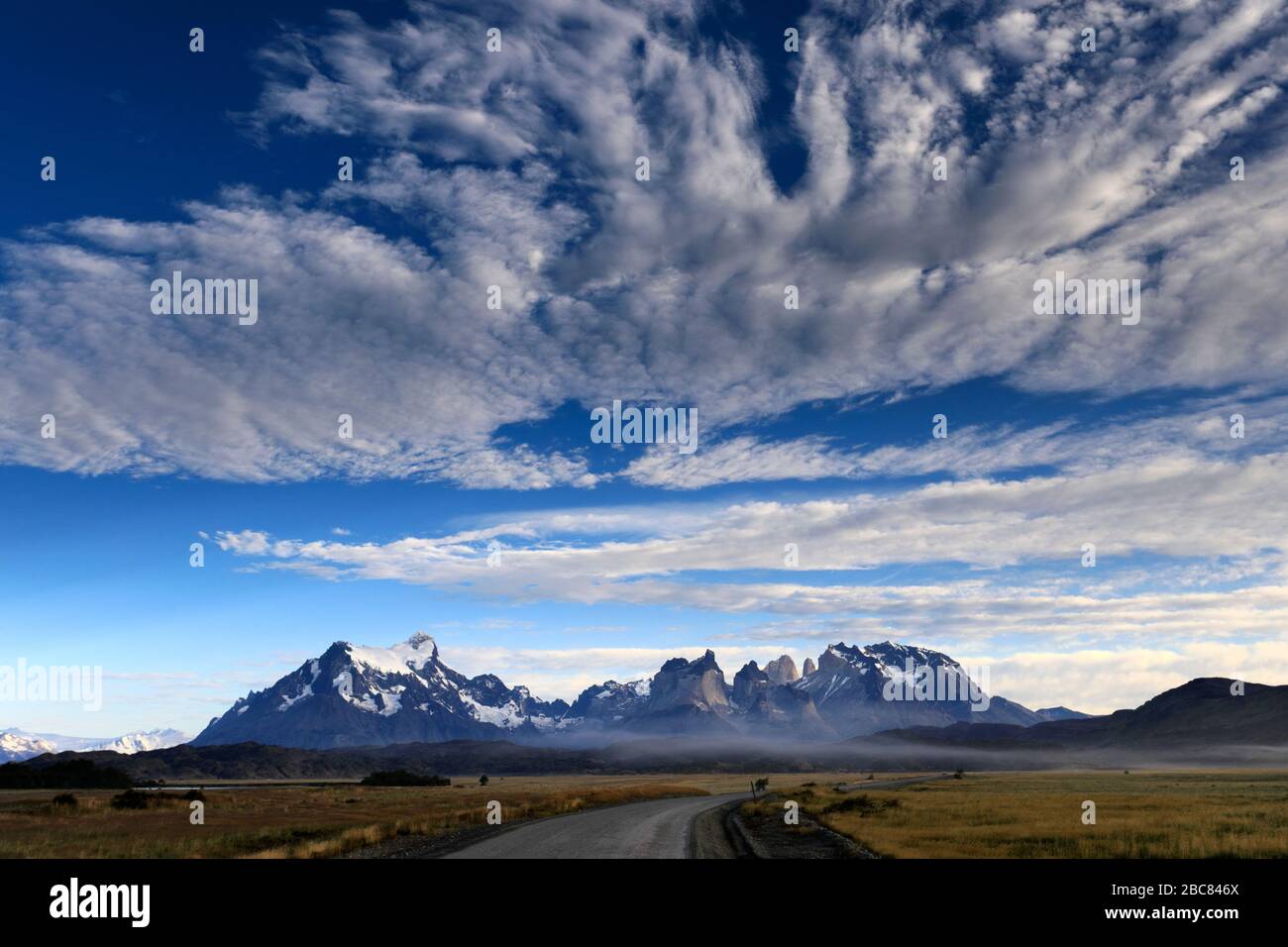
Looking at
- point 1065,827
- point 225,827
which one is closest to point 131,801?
point 225,827

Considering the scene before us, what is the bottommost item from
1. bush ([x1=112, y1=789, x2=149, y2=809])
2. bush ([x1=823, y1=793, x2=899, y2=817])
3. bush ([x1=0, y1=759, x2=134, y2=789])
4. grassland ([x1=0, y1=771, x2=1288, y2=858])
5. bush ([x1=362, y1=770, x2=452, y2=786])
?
bush ([x1=362, y1=770, x2=452, y2=786])

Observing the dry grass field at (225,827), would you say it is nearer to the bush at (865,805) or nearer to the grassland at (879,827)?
the grassland at (879,827)

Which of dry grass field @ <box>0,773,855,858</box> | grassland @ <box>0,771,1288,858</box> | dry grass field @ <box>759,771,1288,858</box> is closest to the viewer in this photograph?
dry grass field @ <box>759,771,1288,858</box>

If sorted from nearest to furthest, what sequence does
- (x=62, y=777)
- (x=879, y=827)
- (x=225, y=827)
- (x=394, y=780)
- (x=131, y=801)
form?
(x=879, y=827) < (x=225, y=827) < (x=131, y=801) < (x=62, y=777) < (x=394, y=780)

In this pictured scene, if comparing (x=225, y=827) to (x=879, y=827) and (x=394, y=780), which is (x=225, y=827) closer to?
(x=879, y=827)

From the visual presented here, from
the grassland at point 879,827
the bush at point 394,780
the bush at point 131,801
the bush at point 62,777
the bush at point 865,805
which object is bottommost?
the bush at point 394,780

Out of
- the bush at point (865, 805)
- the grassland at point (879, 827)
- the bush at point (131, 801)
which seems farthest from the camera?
the bush at point (131, 801)

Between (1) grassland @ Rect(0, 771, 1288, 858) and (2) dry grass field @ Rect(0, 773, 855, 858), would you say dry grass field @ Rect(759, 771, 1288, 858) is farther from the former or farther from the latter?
(2) dry grass field @ Rect(0, 773, 855, 858)

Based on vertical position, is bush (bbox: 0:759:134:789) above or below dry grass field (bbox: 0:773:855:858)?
below

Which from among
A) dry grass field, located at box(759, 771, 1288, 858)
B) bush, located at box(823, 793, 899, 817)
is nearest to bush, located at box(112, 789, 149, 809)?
dry grass field, located at box(759, 771, 1288, 858)

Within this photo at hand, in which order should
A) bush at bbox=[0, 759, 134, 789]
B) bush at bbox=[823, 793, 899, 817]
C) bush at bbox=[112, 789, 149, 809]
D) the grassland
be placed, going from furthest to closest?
bush at bbox=[0, 759, 134, 789]
bush at bbox=[112, 789, 149, 809]
bush at bbox=[823, 793, 899, 817]
the grassland

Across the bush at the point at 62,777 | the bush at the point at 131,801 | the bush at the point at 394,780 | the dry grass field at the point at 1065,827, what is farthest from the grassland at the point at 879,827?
the bush at the point at 394,780

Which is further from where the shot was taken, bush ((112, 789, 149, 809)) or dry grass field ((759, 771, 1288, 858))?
bush ((112, 789, 149, 809))
